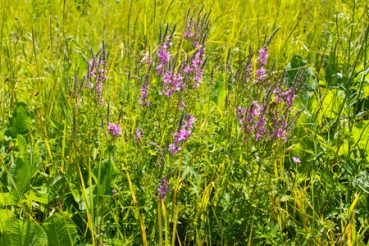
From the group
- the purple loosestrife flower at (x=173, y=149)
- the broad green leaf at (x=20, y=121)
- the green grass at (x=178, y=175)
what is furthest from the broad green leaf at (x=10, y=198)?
the purple loosestrife flower at (x=173, y=149)

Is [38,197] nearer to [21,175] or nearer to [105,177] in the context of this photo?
[21,175]

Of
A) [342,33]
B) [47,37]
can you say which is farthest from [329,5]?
[47,37]

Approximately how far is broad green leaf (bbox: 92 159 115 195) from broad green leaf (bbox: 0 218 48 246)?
0.91 feet

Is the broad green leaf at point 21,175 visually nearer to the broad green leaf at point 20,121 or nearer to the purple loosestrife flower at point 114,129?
the purple loosestrife flower at point 114,129

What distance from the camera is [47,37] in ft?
11.7

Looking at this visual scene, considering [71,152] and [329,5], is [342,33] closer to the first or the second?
[329,5]

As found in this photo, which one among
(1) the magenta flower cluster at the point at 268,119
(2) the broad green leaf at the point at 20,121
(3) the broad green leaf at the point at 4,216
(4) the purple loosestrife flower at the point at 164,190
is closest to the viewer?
(4) the purple loosestrife flower at the point at 164,190

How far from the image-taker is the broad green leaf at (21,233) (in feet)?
5.64

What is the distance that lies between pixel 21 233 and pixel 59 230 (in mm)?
130

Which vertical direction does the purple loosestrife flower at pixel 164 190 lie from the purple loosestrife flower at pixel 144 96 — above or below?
below

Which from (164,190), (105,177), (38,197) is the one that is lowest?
(38,197)

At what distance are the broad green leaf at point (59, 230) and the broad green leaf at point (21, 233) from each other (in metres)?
0.06

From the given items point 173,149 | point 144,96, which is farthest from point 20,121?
point 173,149

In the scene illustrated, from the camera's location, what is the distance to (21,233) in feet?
5.66
